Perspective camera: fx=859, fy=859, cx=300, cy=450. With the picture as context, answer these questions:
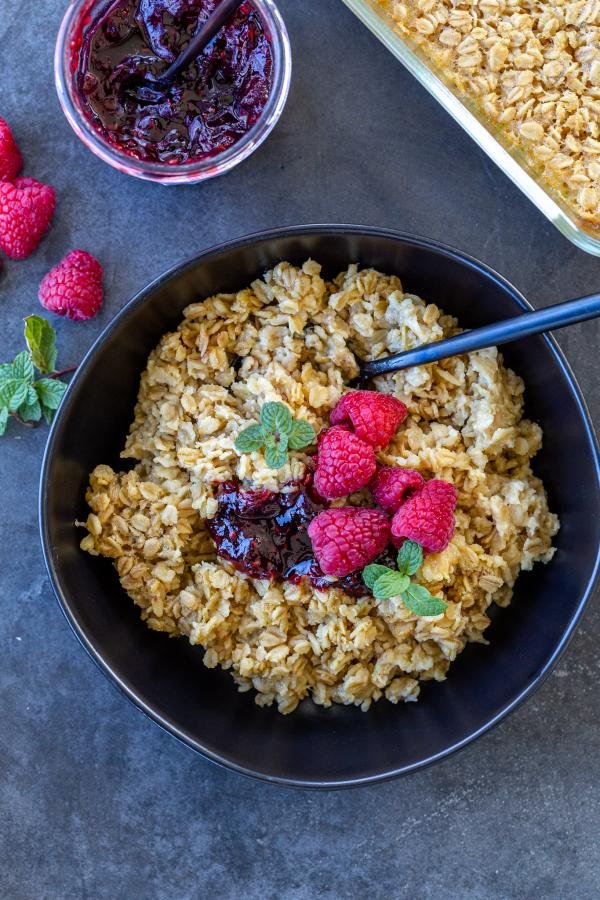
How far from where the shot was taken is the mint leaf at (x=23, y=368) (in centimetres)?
184

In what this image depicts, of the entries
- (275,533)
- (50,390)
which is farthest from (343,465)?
(50,390)

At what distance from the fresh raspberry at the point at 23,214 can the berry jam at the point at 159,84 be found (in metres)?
0.21

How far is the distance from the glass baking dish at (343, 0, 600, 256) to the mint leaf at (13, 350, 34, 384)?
101 centimetres

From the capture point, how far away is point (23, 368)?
1.85m

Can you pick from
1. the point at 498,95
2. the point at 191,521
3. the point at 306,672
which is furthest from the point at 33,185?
the point at 306,672

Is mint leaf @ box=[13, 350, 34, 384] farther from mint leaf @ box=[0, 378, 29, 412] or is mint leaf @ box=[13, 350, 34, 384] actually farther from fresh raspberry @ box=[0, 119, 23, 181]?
fresh raspberry @ box=[0, 119, 23, 181]

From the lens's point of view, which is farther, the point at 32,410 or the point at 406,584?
the point at 32,410

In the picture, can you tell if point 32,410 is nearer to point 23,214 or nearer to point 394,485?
point 23,214

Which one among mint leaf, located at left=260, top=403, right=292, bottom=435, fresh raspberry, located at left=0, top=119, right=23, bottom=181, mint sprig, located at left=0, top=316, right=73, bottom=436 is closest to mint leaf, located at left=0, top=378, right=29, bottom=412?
mint sprig, located at left=0, top=316, right=73, bottom=436

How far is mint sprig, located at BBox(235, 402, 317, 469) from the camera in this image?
158 cm

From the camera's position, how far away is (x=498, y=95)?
1.78 m

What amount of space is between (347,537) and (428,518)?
15 centimetres

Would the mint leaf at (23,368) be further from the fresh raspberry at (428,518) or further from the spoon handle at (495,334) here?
the fresh raspberry at (428,518)

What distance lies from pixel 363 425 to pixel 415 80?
86 cm
